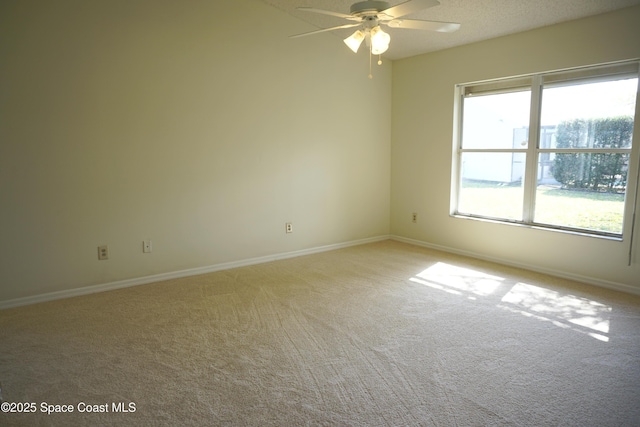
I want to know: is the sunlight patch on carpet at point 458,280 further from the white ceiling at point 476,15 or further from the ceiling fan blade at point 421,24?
the white ceiling at point 476,15

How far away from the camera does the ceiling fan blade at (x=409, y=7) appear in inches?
96.4

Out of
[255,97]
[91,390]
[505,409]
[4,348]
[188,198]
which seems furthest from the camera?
[255,97]

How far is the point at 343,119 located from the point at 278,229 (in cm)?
168

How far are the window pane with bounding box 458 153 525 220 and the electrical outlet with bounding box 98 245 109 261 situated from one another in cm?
406

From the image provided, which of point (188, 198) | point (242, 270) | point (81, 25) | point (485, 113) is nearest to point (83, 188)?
point (188, 198)

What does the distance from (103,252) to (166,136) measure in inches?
49.4

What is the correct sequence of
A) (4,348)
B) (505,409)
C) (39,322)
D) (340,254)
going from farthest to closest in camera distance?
(340,254)
(39,322)
(4,348)
(505,409)

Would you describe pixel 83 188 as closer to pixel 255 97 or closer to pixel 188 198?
pixel 188 198

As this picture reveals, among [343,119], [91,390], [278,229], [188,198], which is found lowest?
[91,390]

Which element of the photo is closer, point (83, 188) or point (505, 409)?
point (505, 409)

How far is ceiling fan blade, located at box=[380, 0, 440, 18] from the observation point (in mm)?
2447

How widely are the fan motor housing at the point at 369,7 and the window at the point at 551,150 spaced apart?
7.92ft

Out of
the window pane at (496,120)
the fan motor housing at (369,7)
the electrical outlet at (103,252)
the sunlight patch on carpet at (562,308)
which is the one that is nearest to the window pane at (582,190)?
the window pane at (496,120)

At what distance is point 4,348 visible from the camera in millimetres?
2686
